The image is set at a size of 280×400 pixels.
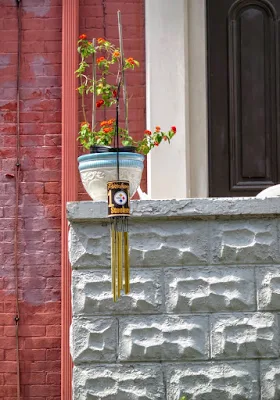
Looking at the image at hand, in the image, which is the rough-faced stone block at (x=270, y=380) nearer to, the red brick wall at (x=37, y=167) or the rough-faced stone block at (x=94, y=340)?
the rough-faced stone block at (x=94, y=340)

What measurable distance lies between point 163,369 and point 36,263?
1625mm

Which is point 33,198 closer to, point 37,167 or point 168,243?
point 37,167

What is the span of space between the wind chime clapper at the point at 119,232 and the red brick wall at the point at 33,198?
4.77 feet

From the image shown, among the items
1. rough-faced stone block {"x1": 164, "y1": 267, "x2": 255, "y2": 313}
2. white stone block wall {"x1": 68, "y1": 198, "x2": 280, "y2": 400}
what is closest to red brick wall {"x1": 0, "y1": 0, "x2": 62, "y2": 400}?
white stone block wall {"x1": 68, "y1": 198, "x2": 280, "y2": 400}

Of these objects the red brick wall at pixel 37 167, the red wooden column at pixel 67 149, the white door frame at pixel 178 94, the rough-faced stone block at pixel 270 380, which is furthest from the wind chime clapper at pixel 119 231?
the red brick wall at pixel 37 167

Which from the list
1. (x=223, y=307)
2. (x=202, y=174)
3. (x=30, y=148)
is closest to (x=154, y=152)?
(x=202, y=174)

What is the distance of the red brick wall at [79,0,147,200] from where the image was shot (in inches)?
229

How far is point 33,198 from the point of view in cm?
588

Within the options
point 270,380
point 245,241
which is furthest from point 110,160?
point 270,380

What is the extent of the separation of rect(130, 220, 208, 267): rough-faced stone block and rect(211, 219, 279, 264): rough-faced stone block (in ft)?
0.25

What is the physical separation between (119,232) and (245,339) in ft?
3.08

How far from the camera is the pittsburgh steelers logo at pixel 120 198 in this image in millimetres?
4336

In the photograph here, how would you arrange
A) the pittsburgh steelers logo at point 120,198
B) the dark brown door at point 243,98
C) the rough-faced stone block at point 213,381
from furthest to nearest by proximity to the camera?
1. the dark brown door at point 243,98
2. the rough-faced stone block at point 213,381
3. the pittsburgh steelers logo at point 120,198

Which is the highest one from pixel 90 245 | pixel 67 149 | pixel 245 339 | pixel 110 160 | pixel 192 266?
pixel 67 149
